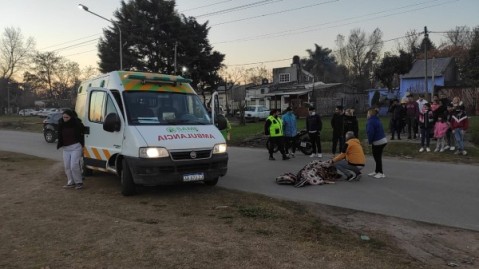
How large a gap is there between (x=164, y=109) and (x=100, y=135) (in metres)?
1.64

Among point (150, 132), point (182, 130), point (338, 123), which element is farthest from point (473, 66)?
point (150, 132)

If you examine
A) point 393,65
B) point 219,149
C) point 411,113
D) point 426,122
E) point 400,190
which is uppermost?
point 393,65

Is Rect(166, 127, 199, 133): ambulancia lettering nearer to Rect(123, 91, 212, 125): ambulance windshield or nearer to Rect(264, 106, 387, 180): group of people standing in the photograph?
Rect(123, 91, 212, 125): ambulance windshield

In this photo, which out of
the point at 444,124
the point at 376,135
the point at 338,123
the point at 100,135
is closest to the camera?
the point at 100,135

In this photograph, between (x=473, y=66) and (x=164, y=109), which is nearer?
(x=164, y=109)

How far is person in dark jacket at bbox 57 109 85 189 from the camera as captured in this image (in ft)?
31.0

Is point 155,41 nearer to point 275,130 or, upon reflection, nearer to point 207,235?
point 275,130

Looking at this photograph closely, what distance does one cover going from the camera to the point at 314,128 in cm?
1476

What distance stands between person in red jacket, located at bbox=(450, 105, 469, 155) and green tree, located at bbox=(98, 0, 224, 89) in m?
34.0

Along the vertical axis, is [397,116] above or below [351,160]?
above

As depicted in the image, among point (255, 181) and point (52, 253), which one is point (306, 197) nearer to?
point (255, 181)

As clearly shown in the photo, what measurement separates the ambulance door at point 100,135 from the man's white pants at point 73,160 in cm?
42

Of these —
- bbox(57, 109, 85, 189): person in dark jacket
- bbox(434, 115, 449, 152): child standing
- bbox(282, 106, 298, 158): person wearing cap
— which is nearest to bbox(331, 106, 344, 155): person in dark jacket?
bbox(282, 106, 298, 158): person wearing cap

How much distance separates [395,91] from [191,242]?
1847 inches
